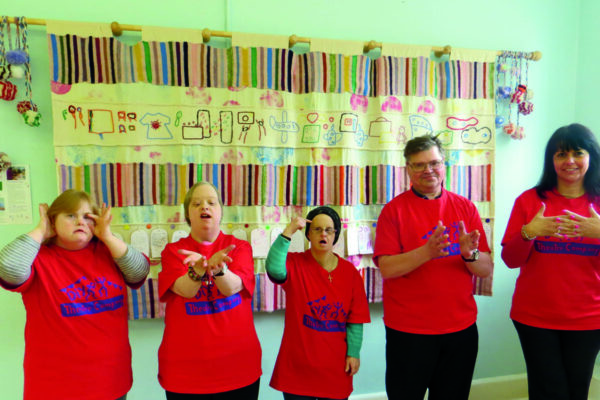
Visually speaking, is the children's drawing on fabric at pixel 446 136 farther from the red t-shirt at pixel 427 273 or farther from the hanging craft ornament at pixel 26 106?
the hanging craft ornament at pixel 26 106

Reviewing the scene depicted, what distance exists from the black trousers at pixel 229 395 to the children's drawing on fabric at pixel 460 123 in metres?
1.71

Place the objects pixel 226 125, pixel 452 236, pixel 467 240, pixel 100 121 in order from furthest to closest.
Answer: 1. pixel 226 125
2. pixel 100 121
3. pixel 452 236
4. pixel 467 240

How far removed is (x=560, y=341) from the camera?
1.51m

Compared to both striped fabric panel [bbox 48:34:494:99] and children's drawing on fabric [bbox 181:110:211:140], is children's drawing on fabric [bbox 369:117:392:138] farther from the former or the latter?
children's drawing on fabric [bbox 181:110:211:140]

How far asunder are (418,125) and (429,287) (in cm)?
103

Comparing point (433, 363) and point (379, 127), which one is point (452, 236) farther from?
point (379, 127)

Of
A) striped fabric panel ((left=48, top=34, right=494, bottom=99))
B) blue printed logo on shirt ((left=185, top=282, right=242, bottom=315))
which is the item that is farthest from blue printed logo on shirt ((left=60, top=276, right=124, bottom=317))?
striped fabric panel ((left=48, top=34, right=494, bottom=99))

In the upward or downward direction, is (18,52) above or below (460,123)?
above

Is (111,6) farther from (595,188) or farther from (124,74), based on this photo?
(595,188)

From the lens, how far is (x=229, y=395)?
132 cm

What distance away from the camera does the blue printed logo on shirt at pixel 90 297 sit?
4.09 ft

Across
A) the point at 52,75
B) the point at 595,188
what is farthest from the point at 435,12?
the point at 52,75

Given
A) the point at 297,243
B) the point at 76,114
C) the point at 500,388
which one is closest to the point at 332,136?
the point at 297,243

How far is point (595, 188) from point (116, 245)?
1.89 m
